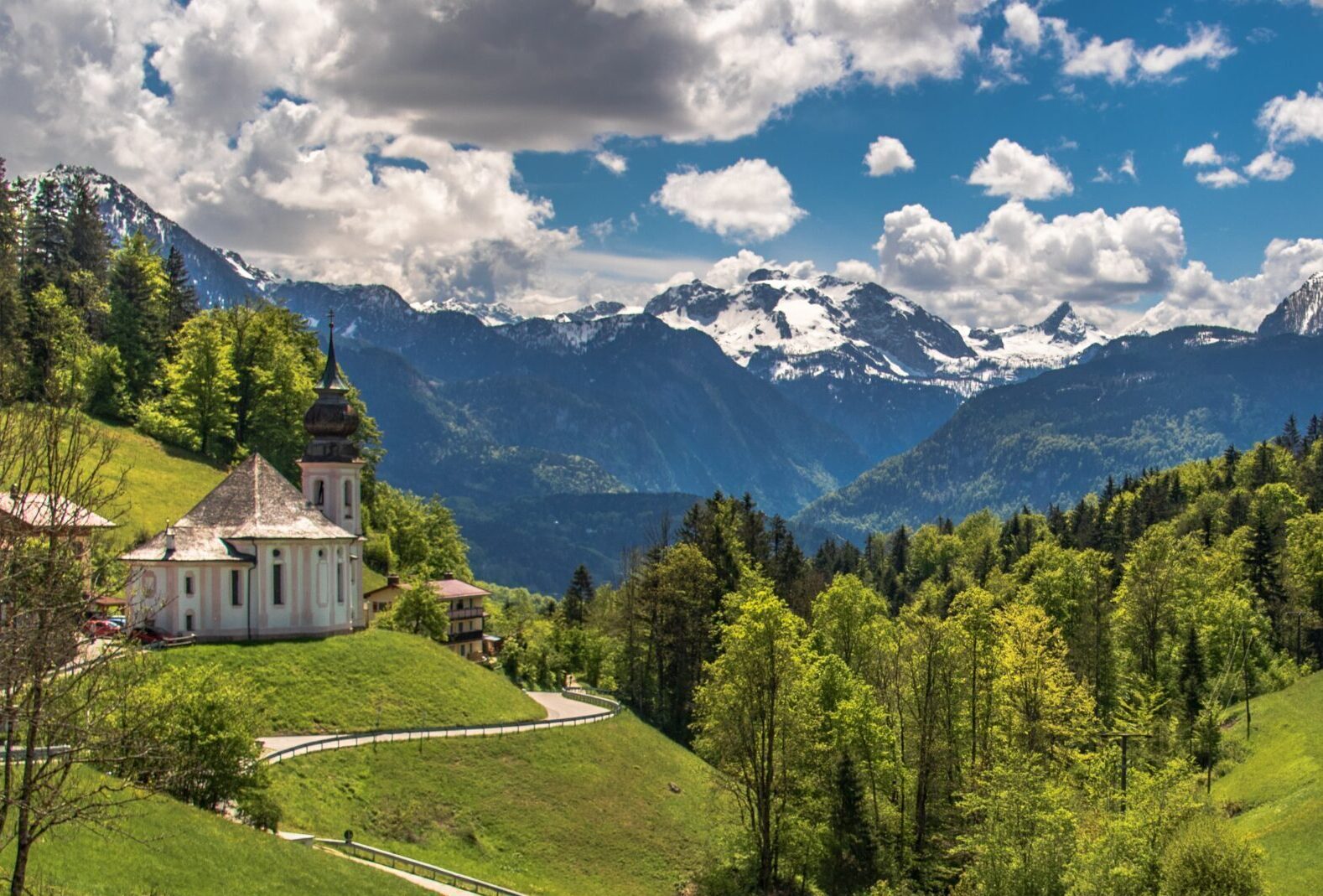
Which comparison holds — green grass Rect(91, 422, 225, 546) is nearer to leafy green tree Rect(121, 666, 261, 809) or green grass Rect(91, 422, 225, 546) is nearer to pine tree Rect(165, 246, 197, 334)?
pine tree Rect(165, 246, 197, 334)

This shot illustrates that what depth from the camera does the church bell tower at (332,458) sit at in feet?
244

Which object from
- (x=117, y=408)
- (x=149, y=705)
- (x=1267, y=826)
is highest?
(x=117, y=408)

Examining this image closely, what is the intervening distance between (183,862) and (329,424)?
44.7 metres

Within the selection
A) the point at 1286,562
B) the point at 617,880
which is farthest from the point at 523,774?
the point at 1286,562

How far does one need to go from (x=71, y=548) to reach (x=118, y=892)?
11317mm

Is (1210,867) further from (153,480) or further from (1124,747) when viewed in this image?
(153,480)

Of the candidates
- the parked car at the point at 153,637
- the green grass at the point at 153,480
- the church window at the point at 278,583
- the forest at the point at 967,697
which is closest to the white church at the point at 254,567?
the church window at the point at 278,583

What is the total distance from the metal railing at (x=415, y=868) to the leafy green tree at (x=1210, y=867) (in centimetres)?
2342

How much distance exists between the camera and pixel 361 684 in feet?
197

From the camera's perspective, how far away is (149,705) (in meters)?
34.4

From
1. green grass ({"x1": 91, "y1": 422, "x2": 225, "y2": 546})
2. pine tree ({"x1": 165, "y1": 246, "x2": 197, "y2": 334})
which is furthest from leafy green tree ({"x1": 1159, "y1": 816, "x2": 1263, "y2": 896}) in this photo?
pine tree ({"x1": 165, "y1": 246, "x2": 197, "y2": 334})

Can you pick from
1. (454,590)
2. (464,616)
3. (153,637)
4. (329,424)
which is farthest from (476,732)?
(454,590)

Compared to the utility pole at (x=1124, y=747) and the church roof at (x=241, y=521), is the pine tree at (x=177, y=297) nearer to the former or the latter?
the church roof at (x=241, y=521)

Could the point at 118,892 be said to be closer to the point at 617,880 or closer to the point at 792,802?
the point at 617,880
